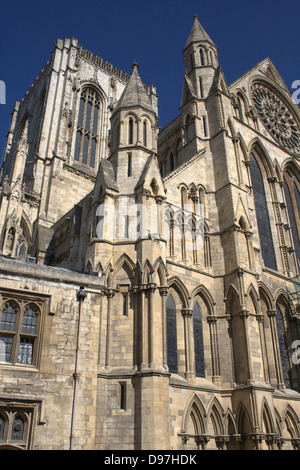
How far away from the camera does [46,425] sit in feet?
38.7

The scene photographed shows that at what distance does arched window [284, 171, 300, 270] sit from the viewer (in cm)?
2714

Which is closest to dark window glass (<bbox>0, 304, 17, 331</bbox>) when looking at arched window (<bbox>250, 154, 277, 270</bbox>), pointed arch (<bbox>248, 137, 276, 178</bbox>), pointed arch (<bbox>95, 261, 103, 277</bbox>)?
pointed arch (<bbox>95, 261, 103, 277</bbox>)

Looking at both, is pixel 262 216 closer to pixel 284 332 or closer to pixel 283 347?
pixel 284 332

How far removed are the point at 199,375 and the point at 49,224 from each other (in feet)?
60.6

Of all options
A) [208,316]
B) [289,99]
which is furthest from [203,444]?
[289,99]

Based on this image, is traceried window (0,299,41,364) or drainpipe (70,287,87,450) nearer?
drainpipe (70,287,87,450)

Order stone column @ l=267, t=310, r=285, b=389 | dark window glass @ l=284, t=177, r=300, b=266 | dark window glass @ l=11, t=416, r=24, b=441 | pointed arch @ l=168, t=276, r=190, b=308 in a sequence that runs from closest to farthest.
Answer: dark window glass @ l=11, t=416, r=24, b=441
pointed arch @ l=168, t=276, r=190, b=308
stone column @ l=267, t=310, r=285, b=389
dark window glass @ l=284, t=177, r=300, b=266

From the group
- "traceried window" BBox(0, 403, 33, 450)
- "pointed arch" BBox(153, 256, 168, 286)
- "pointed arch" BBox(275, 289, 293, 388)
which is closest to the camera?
"traceried window" BBox(0, 403, 33, 450)

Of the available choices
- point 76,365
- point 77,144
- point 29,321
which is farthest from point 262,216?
point 77,144

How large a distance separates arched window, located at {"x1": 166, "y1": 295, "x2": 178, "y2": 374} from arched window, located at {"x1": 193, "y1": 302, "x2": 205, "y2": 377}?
1.12 metres

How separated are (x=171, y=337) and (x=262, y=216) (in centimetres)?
1132

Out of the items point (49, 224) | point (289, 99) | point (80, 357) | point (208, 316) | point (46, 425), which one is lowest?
point (46, 425)

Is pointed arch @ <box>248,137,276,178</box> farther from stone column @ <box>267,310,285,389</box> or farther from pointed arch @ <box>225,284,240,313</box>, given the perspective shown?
pointed arch @ <box>225,284,240,313</box>
